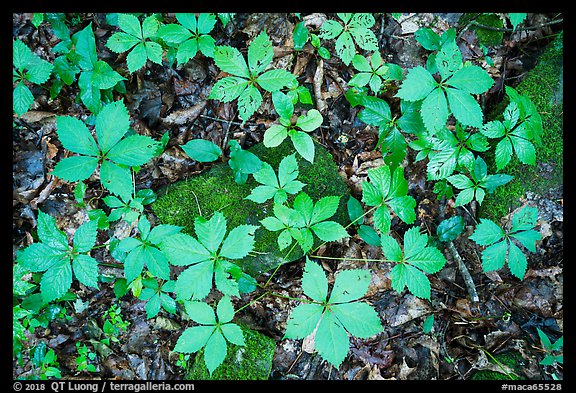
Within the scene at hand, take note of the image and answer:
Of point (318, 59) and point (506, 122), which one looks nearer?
point (506, 122)

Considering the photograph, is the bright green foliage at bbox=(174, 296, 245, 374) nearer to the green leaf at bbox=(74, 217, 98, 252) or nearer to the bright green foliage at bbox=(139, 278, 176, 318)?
the bright green foliage at bbox=(139, 278, 176, 318)

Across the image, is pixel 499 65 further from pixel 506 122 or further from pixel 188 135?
pixel 188 135

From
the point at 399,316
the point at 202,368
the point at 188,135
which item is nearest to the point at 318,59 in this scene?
the point at 188,135

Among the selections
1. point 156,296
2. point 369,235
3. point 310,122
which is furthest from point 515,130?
point 156,296

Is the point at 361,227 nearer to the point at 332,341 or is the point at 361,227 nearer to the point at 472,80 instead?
the point at 332,341

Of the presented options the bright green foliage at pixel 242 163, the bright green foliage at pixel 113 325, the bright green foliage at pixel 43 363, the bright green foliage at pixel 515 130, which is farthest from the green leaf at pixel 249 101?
the bright green foliage at pixel 43 363

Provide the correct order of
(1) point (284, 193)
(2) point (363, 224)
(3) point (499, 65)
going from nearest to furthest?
1. (1) point (284, 193)
2. (2) point (363, 224)
3. (3) point (499, 65)
